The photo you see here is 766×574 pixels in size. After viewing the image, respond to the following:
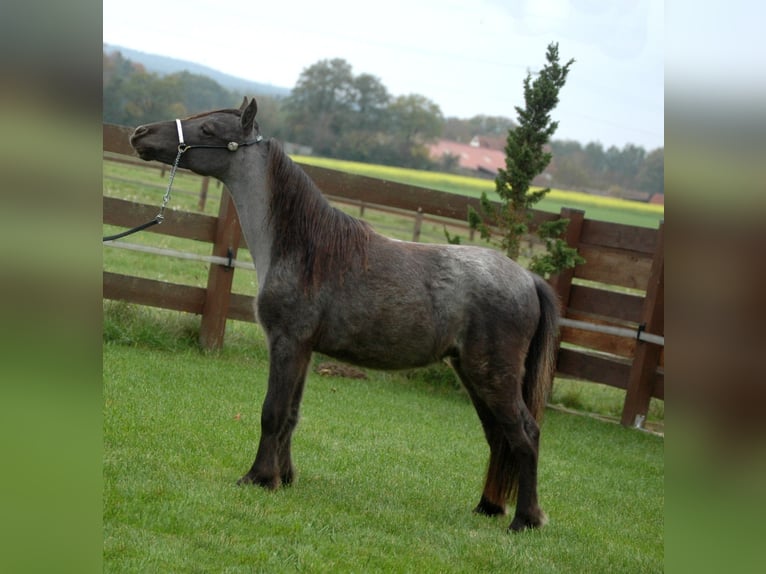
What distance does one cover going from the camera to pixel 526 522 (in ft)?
15.5

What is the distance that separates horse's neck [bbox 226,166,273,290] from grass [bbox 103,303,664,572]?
1301 millimetres

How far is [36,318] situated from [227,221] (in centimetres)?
772

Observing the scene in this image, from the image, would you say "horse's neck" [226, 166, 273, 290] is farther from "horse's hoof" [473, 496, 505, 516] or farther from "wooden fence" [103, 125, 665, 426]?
"wooden fence" [103, 125, 665, 426]

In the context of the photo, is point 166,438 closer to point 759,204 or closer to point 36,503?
point 36,503

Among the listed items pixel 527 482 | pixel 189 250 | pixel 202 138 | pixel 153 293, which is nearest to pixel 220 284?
pixel 153 293

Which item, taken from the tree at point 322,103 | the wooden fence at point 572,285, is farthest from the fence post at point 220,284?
the tree at point 322,103

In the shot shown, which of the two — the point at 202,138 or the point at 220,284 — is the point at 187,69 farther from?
the point at 202,138

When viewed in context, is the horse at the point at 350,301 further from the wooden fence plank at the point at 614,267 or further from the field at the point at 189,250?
the wooden fence plank at the point at 614,267

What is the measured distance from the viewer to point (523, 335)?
15.9 feet

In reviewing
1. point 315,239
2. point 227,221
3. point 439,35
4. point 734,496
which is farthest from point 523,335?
point 439,35

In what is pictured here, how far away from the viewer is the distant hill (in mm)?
30234

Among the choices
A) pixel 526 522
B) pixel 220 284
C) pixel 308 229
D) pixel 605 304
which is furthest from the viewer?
pixel 605 304

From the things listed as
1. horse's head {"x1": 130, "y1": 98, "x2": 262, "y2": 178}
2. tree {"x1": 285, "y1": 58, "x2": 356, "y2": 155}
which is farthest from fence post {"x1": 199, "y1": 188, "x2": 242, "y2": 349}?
tree {"x1": 285, "y1": 58, "x2": 356, "y2": 155}

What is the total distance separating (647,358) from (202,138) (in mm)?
5625
